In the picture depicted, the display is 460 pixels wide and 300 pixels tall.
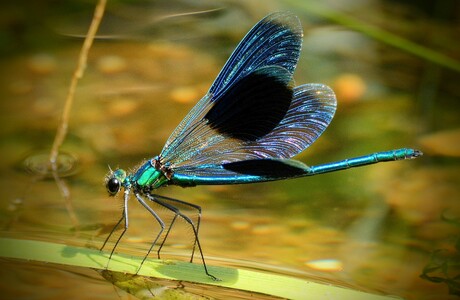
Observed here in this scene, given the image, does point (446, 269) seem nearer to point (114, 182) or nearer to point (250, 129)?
point (250, 129)

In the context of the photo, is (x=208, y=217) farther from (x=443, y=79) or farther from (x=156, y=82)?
(x=443, y=79)

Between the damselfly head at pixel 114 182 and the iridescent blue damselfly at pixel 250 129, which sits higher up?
the iridescent blue damselfly at pixel 250 129

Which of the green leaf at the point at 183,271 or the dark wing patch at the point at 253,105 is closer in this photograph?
the green leaf at the point at 183,271

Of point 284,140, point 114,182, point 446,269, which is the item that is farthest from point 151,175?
point 446,269

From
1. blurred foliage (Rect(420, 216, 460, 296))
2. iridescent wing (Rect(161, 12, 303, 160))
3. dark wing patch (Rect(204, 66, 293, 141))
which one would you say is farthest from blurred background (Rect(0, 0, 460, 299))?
iridescent wing (Rect(161, 12, 303, 160))

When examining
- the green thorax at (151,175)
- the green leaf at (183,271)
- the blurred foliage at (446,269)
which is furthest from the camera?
the green thorax at (151,175)

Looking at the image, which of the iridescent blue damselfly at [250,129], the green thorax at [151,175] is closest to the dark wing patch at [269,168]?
the iridescent blue damselfly at [250,129]

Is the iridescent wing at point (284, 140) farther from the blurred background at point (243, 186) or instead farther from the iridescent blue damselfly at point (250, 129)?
the blurred background at point (243, 186)

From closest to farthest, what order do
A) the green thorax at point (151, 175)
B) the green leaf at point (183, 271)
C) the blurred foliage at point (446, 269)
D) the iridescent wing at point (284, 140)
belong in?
the green leaf at point (183, 271)
the blurred foliage at point (446, 269)
the iridescent wing at point (284, 140)
the green thorax at point (151, 175)

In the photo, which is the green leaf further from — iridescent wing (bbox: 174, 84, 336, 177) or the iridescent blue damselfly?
iridescent wing (bbox: 174, 84, 336, 177)
